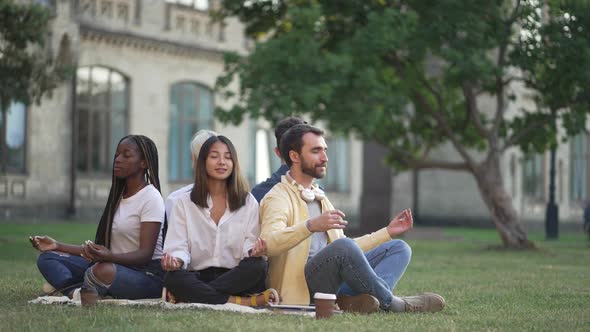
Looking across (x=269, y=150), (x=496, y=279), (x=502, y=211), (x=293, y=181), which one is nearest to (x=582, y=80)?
(x=502, y=211)

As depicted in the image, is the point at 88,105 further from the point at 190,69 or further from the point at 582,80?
the point at 582,80

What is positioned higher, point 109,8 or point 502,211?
point 109,8

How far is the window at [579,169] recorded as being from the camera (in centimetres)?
5072

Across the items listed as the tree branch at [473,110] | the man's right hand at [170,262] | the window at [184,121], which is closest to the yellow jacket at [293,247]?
the man's right hand at [170,262]

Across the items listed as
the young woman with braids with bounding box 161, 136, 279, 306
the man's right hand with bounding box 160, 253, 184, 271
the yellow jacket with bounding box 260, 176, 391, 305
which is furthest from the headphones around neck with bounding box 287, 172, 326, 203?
the man's right hand with bounding box 160, 253, 184, 271

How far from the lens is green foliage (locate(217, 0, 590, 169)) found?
22891mm

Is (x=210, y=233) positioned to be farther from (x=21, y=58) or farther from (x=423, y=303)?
(x=21, y=58)

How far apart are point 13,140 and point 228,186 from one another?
25518 mm

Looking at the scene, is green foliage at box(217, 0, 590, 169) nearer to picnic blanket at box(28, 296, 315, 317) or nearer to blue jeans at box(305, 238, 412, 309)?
blue jeans at box(305, 238, 412, 309)

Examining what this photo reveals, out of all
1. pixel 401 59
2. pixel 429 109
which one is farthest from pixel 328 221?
pixel 401 59

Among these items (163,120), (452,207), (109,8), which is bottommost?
(452,207)

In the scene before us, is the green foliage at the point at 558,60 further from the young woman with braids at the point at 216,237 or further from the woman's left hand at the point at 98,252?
the woman's left hand at the point at 98,252

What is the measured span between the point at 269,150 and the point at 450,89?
57.3 ft

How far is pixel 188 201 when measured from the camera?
9133 millimetres
